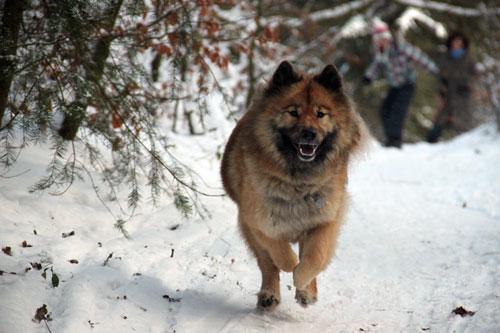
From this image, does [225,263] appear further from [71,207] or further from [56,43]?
[56,43]

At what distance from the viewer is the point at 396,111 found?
1036 cm

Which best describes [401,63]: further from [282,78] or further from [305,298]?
[305,298]

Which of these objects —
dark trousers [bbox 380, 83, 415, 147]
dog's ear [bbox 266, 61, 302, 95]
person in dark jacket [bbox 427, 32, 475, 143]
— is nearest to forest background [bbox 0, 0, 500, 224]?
dog's ear [bbox 266, 61, 302, 95]

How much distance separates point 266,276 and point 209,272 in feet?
2.04

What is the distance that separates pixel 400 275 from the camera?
14.6ft

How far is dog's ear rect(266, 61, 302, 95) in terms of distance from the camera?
3.68 m

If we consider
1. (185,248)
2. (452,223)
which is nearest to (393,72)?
(452,223)

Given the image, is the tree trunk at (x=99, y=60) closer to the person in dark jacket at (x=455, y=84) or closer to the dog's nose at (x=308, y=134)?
the dog's nose at (x=308, y=134)

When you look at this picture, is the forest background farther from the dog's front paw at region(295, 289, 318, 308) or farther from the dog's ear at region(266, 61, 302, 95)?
the dog's front paw at region(295, 289, 318, 308)

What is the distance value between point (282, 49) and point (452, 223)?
5.89m

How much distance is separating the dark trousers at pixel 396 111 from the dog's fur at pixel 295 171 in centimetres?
691

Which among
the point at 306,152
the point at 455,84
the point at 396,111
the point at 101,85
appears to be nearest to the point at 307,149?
the point at 306,152

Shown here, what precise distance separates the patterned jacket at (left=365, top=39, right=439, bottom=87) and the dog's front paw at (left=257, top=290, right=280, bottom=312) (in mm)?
7264

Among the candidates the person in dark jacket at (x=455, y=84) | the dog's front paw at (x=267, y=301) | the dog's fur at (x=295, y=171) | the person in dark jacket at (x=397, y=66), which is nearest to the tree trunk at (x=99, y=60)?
the dog's fur at (x=295, y=171)
